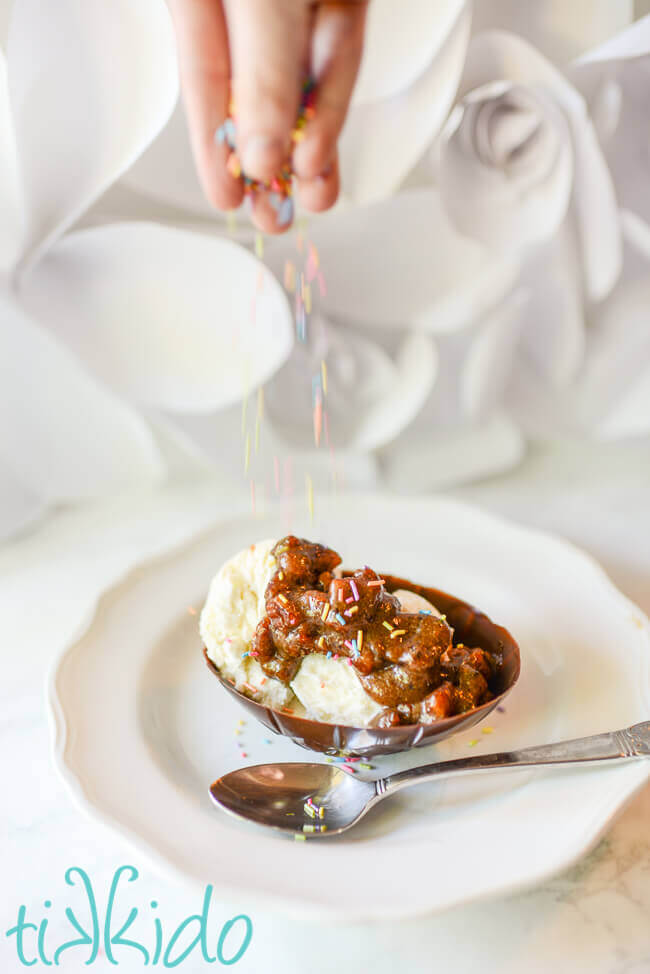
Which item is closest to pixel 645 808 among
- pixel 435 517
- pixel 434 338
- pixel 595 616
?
pixel 595 616

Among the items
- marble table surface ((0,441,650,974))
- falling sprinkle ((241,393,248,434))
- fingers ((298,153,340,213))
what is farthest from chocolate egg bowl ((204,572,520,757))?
falling sprinkle ((241,393,248,434))

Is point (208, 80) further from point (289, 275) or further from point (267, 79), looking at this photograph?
point (289, 275)

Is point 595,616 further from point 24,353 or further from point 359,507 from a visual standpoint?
point 24,353

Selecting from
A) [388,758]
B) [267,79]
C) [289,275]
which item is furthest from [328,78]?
[388,758]

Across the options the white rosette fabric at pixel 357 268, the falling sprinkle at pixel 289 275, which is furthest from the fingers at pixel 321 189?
the falling sprinkle at pixel 289 275

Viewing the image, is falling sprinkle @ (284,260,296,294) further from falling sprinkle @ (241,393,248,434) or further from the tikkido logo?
the tikkido logo

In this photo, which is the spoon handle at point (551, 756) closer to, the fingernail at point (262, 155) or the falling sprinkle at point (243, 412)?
the fingernail at point (262, 155)

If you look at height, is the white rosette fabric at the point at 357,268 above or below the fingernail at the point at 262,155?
below
